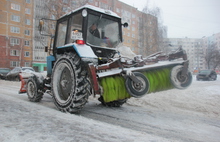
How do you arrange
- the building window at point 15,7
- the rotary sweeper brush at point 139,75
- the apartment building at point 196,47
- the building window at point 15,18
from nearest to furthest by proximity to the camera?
the rotary sweeper brush at point 139,75 < the building window at point 15,7 < the building window at point 15,18 < the apartment building at point 196,47

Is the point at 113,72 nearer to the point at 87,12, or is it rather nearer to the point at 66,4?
the point at 87,12

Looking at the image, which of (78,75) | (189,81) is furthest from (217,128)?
(78,75)

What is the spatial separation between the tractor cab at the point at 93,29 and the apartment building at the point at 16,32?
36.5 metres

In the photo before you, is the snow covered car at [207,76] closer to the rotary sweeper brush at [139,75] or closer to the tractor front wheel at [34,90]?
the rotary sweeper brush at [139,75]

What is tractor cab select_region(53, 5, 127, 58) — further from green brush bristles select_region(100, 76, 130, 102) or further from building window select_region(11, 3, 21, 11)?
building window select_region(11, 3, 21, 11)

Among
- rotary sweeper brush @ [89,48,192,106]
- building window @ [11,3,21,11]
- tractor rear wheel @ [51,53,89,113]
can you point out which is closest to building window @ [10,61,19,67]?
building window @ [11,3,21,11]

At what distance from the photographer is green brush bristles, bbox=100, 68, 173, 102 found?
384 centimetres

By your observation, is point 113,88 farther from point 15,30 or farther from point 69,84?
point 15,30

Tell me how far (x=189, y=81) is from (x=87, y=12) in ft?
9.50

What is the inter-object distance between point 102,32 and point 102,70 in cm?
137

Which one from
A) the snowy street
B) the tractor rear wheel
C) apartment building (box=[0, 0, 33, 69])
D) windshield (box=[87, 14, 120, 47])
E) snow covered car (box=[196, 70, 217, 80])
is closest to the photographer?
the snowy street

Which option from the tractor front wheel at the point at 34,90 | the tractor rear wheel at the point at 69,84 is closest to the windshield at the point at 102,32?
the tractor rear wheel at the point at 69,84

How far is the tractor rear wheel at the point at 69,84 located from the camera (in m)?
3.76

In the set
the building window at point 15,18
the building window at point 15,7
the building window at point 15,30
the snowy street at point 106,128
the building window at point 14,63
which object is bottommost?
the snowy street at point 106,128
